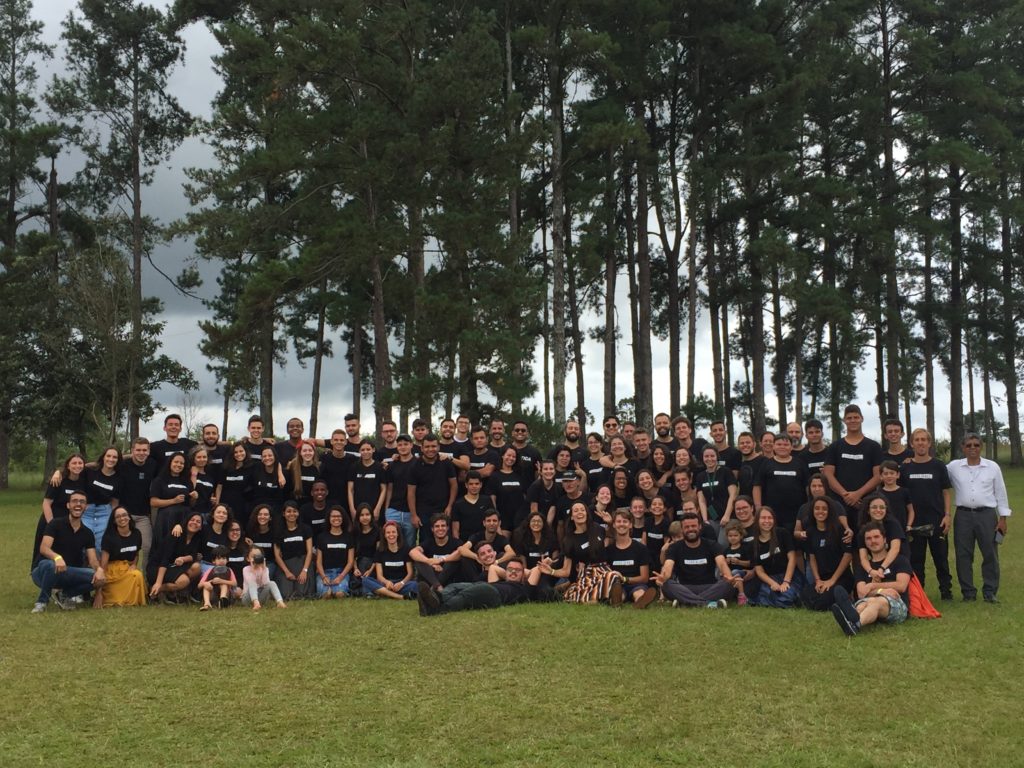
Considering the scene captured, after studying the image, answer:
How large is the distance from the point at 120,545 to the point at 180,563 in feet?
2.18

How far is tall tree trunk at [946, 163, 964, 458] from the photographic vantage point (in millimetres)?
32062

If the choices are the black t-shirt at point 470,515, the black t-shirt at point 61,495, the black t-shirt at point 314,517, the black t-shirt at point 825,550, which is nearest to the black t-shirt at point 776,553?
the black t-shirt at point 825,550

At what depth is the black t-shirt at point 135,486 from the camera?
35.4 ft

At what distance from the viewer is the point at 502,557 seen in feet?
34.1

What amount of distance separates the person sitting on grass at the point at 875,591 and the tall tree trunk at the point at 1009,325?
89.8 ft

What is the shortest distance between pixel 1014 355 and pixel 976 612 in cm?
3014

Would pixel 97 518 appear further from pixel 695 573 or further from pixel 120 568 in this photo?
pixel 695 573

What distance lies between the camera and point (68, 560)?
→ 10062 millimetres

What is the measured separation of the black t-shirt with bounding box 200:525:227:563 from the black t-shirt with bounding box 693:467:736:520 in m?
5.41

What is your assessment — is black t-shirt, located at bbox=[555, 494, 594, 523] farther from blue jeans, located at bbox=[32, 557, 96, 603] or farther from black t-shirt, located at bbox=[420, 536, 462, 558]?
blue jeans, located at bbox=[32, 557, 96, 603]

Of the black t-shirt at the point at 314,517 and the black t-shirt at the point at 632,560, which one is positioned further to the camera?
the black t-shirt at the point at 314,517

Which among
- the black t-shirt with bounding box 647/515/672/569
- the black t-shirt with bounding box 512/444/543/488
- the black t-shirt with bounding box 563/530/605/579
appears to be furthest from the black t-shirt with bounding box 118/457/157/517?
the black t-shirt with bounding box 647/515/672/569

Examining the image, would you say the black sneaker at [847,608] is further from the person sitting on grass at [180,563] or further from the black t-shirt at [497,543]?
the person sitting on grass at [180,563]

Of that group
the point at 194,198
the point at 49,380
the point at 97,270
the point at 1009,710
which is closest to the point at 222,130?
the point at 194,198
